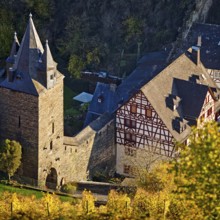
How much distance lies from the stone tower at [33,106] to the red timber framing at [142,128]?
693 centimetres

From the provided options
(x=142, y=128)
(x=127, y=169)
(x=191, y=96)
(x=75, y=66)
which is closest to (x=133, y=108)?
(x=142, y=128)

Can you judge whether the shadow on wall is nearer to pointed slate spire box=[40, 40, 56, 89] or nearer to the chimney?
pointed slate spire box=[40, 40, 56, 89]

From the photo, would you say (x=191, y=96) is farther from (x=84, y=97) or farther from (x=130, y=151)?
(x=84, y=97)

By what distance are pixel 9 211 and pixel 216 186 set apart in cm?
1814

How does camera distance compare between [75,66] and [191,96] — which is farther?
[75,66]

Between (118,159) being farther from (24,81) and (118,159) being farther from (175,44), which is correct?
(175,44)

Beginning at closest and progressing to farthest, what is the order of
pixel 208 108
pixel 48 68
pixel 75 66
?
pixel 48 68 < pixel 208 108 < pixel 75 66

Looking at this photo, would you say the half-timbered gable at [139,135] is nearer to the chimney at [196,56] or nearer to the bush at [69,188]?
the bush at [69,188]

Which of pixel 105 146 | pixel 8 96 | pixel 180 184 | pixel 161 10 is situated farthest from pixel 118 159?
pixel 180 184

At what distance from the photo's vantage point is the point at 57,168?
209ft

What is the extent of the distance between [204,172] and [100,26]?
179ft

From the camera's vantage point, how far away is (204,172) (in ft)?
122

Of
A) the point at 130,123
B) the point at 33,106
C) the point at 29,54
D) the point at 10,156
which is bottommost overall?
the point at 10,156

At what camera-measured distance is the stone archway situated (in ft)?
208
